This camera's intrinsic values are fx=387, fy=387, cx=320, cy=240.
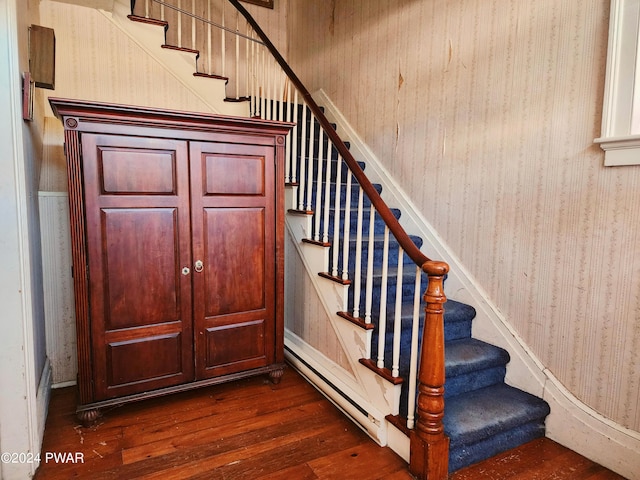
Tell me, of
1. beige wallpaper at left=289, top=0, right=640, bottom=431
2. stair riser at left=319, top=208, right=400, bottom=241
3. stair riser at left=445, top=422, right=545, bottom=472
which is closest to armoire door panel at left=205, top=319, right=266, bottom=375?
stair riser at left=319, top=208, right=400, bottom=241

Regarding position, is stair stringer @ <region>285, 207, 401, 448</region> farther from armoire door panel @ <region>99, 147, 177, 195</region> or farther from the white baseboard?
the white baseboard

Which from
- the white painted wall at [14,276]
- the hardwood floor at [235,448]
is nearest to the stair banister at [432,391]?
the hardwood floor at [235,448]

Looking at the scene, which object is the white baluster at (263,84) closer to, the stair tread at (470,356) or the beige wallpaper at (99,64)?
the beige wallpaper at (99,64)

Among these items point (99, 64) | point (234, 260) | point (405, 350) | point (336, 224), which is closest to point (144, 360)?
point (234, 260)

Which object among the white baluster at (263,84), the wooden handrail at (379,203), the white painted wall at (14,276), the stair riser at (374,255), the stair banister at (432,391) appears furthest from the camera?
the white baluster at (263,84)

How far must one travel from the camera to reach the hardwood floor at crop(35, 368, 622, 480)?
1812 millimetres

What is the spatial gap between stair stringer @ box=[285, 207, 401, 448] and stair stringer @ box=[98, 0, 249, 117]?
4.17 ft

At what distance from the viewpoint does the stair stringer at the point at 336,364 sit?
207cm

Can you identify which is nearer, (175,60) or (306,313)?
(306,313)

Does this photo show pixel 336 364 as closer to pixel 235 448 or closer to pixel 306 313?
pixel 306 313

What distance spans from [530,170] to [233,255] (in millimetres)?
1840

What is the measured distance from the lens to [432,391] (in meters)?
1.77

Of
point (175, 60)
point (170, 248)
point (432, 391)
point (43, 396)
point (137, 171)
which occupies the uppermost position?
point (175, 60)

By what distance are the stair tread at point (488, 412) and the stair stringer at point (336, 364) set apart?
31 cm
